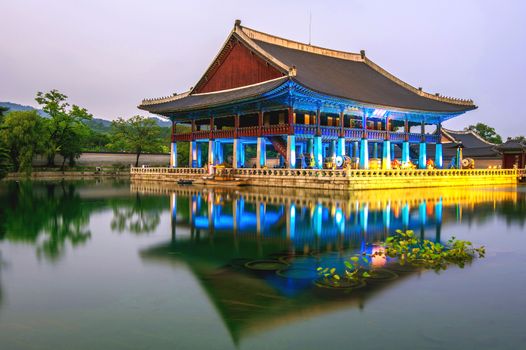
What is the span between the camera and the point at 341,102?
4403 centimetres

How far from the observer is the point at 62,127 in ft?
226

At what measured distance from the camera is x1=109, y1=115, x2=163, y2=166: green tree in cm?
7750

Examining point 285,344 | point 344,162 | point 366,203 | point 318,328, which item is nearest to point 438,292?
point 318,328

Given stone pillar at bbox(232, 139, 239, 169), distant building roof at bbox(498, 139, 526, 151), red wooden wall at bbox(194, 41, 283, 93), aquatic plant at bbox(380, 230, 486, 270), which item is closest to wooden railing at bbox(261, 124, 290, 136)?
stone pillar at bbox(232, 139, 239, 169)

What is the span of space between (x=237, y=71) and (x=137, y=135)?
33808mm

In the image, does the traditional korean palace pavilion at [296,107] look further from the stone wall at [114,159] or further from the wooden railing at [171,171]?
the stone wall at [114,159]

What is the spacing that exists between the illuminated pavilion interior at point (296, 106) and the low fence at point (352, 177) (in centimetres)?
229

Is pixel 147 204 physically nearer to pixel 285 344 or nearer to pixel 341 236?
pixel 341 236

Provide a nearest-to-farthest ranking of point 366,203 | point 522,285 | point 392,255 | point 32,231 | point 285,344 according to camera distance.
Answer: point 285,344
point 522,285
point 392,255
point 32,231
point 366,203

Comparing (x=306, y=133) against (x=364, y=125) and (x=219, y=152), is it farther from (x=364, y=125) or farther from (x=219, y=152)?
(x=219, y=152)

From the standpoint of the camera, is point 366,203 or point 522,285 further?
point 366,203

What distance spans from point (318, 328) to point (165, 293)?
319 centimetres

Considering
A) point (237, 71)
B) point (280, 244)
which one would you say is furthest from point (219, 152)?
point (280, 244)

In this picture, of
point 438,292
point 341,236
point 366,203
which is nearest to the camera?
point 438,292
